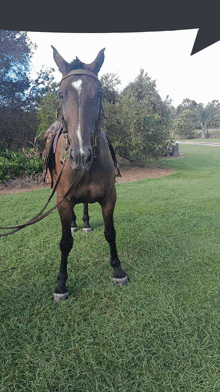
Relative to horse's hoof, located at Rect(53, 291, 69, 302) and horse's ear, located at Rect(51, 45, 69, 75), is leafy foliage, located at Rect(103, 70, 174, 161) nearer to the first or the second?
horse's ear, located at Rect(51, 45, 69, 75)

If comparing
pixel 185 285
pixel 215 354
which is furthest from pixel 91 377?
pixel 185 285

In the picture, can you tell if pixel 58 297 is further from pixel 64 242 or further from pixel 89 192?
pixel 89 192

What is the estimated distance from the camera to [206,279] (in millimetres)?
2568

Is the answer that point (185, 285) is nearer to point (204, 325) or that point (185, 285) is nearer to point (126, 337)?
point (204, 325)

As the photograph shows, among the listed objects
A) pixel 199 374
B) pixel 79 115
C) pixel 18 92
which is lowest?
pixel 199 374

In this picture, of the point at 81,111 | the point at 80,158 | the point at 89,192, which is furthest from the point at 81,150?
the point at 89,192

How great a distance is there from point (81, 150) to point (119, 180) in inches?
294

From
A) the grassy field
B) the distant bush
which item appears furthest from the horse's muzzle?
the distant bush

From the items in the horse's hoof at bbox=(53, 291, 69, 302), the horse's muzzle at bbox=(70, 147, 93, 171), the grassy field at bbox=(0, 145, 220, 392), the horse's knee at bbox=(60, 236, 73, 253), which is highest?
the horse's muzzle at bbox=(70, 147, 93, 171)

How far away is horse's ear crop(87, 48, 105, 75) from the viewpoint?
1.87m

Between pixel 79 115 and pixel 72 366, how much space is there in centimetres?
186

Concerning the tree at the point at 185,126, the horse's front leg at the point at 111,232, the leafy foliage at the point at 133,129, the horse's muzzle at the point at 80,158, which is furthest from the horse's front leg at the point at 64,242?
the tree at the point at 185,126

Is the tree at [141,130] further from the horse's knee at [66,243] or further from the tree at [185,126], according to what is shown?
the tree at [185,126]

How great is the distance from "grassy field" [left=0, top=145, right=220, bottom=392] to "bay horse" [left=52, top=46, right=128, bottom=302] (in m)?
0.29
